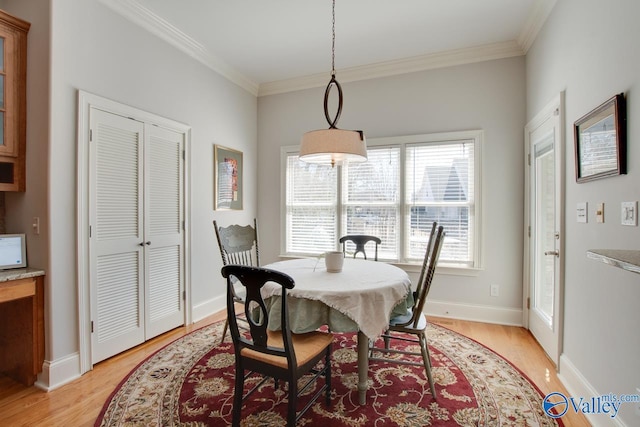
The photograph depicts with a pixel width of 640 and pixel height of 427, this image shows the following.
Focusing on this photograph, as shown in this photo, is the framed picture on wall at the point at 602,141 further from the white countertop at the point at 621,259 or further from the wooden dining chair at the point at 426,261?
the wooden dining chair at the point at 426,261

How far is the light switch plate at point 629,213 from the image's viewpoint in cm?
153

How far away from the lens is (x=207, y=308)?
3.71 metres

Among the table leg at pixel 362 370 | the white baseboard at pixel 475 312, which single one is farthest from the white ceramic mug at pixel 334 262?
the white baseboard at pixel 475 312

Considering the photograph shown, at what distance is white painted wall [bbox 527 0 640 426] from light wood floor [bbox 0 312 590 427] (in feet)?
0.83

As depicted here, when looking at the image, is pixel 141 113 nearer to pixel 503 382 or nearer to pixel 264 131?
pixel 264 131

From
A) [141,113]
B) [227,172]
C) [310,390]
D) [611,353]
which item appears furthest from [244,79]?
[611,353]

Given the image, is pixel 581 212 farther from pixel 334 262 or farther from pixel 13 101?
pixel 13 101

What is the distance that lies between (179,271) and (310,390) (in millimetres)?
1955

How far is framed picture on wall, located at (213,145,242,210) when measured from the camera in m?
3.82

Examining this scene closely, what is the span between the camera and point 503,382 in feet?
7.46

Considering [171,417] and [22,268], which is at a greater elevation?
[22,268]

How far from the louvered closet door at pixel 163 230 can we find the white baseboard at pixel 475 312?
285 cm

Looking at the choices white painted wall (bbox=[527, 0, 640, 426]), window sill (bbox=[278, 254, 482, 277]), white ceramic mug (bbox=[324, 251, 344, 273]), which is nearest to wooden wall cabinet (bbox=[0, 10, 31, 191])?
white ceramic mug (bbox=[324, 251, 344, 273])

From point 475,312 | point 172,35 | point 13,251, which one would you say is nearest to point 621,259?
point 475,312
